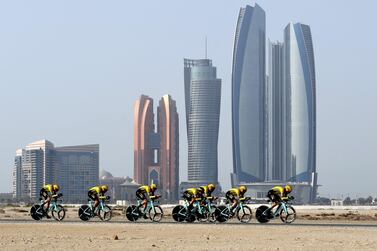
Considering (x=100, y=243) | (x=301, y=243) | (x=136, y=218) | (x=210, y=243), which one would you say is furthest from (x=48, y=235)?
(x=136, y=218)

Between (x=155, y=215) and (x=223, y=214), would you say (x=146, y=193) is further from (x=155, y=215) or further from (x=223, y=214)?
(x=223, y=214)

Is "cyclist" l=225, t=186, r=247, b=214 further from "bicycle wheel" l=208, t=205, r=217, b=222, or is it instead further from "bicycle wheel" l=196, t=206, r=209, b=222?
"bicycle wheel" l=196, t=206, r=209, b=222

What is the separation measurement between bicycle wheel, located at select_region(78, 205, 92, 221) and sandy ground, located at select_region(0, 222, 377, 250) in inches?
249

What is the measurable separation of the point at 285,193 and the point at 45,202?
15.1m

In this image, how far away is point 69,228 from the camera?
42.3m

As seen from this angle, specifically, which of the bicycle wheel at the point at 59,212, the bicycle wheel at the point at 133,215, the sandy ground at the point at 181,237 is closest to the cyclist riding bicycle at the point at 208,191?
the bicycle wheel at the point at 133,215

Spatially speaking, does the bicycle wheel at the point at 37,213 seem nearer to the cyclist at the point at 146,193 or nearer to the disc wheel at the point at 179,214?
the cyclist at the point at 146,193

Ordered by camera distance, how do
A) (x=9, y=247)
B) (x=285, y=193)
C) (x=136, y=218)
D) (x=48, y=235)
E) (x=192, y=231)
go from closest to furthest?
1. (x=9, y=247)
2. (x=48, y=235)
3. (x=192, y=231)
4. (x=285, y=193)
5. (x=136, y=218)

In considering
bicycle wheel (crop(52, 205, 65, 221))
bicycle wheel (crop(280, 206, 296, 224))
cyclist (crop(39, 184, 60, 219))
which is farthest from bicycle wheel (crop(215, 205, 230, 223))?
cyclist (crop(39, 184, 60, 219))

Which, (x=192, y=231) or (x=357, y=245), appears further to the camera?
(x=192, y=231)

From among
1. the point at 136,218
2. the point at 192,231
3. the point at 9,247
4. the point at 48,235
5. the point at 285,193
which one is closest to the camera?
the point at 9,247

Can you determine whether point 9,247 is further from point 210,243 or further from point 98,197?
point 98,197

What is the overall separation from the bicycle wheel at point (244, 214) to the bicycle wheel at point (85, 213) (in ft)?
29.7

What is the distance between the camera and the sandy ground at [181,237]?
3078 centimetres
